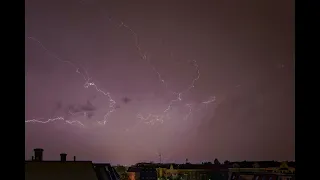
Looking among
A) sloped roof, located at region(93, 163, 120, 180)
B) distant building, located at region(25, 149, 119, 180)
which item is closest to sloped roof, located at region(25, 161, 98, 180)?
distant building, located at region(25, 149, 119, 180)

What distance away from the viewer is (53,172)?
4.76 m

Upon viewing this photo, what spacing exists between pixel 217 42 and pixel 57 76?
3.14m

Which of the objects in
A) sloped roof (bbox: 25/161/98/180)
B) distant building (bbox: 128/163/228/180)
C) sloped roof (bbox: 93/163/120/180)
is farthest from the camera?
distant building (bbox: 128/163/228/180)

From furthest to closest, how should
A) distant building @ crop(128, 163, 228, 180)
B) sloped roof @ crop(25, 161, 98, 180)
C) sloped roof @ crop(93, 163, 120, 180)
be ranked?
distant building @ crop(128, 163, 228, 180) < sloped roof @ crop(93, 163, 120, 180) < sloped roof @ crop(25, 161, 98, 180)

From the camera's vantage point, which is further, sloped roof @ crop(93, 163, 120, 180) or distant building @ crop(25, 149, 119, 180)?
sloped roof @ crop(93, 163, 120, 180)

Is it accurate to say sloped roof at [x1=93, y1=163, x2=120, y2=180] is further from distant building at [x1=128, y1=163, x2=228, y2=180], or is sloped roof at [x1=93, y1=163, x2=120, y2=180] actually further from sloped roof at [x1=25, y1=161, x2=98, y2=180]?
distant building at [x1=128, y1=163, x2=228, y2=180]

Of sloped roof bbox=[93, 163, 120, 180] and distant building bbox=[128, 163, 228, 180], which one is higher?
sloped roof bbox=[93, 163, 120, 180]

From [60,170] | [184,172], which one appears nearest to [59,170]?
[60,170]

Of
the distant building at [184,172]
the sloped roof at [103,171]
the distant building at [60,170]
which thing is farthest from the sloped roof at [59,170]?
the distant building at [184,172]

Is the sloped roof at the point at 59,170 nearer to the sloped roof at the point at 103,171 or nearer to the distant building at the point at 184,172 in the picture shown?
the sloped roof at the point at 103,171

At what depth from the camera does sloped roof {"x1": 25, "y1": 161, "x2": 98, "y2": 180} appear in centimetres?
457

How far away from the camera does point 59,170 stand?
4.81 metres

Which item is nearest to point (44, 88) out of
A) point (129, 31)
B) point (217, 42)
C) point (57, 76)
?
point (57, 76)
